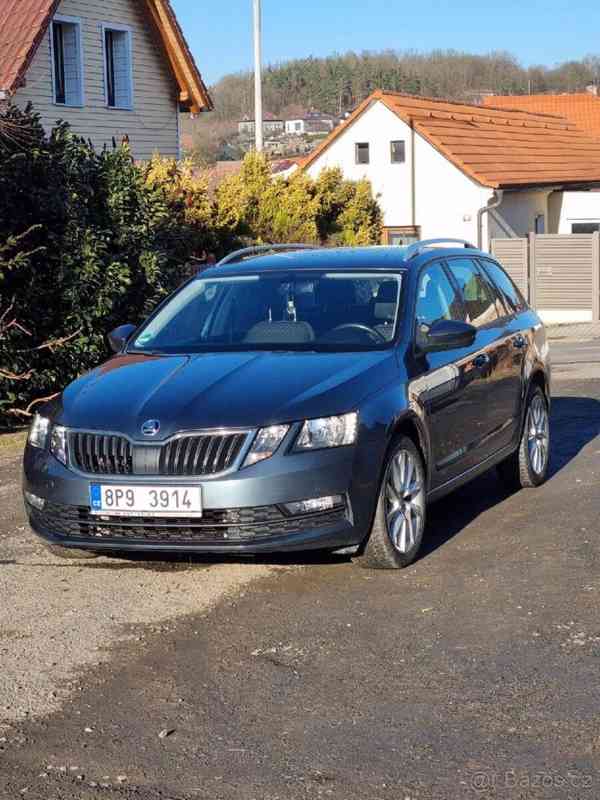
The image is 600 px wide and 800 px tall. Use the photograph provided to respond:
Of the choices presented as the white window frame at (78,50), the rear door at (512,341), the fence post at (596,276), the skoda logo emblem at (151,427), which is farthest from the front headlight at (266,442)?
the fence post at (596,276)

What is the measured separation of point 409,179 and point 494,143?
3.02 m

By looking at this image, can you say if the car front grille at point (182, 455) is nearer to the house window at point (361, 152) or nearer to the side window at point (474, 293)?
the side window at point (474, 293)

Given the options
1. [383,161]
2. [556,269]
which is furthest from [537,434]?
[383,161]

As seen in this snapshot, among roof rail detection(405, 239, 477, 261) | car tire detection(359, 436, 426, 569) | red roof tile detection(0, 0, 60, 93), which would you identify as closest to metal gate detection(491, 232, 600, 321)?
red roof tile detection(0, 0, 60, 93)

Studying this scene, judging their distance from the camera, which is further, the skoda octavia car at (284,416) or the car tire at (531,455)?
the car tire at (531,455)

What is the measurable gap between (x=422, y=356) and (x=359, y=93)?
8671 cm

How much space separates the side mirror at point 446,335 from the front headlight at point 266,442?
4.53ft

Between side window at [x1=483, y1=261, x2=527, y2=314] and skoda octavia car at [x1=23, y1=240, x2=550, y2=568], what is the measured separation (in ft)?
2.16

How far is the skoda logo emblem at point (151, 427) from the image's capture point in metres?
6.35

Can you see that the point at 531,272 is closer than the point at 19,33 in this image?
No

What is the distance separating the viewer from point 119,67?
27.5 metres

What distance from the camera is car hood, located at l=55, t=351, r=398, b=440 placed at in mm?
Answer: 6375

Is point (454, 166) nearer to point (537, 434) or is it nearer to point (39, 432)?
point (537, 434)

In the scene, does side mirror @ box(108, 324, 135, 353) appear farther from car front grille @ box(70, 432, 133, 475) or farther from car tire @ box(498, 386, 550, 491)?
car tire @ box(498, 386, 550, 491)
